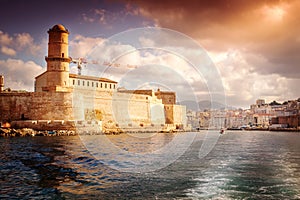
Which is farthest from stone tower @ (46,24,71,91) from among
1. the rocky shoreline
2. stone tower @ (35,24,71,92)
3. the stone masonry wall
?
the rocky shoreline

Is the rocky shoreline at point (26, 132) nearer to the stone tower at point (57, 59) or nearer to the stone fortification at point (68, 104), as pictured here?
the stone fortification at point (68, 104)

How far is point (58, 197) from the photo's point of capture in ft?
21.8

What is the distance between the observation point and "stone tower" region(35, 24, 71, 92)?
36.5 meters

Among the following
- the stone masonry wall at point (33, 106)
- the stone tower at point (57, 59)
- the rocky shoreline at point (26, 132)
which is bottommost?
the rocky shoreline at point (26, 132)

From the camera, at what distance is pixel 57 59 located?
36750 mm

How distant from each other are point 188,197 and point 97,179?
2.96 meters

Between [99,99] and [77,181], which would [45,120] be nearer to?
[99,99]

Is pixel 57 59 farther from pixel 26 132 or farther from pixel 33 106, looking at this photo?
pixel 26 132

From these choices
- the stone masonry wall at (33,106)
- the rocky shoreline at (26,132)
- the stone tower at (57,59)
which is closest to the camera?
the rocky shoreline at (26,132)

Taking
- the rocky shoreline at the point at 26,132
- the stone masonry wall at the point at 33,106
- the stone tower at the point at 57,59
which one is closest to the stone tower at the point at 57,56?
the stone tower at the point at 57,59

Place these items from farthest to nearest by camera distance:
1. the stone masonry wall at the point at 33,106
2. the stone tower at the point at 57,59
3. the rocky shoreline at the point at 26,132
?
the stone tower at the point at 57,59
the stone masonry wall at the point at 33,106
the rocky shoreline at the point at 26,132

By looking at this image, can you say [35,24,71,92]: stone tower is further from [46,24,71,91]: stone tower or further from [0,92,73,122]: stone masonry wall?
[0,92,73,122]: stone masonry wall

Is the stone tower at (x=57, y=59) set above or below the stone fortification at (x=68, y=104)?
above

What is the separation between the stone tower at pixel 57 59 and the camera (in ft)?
120
